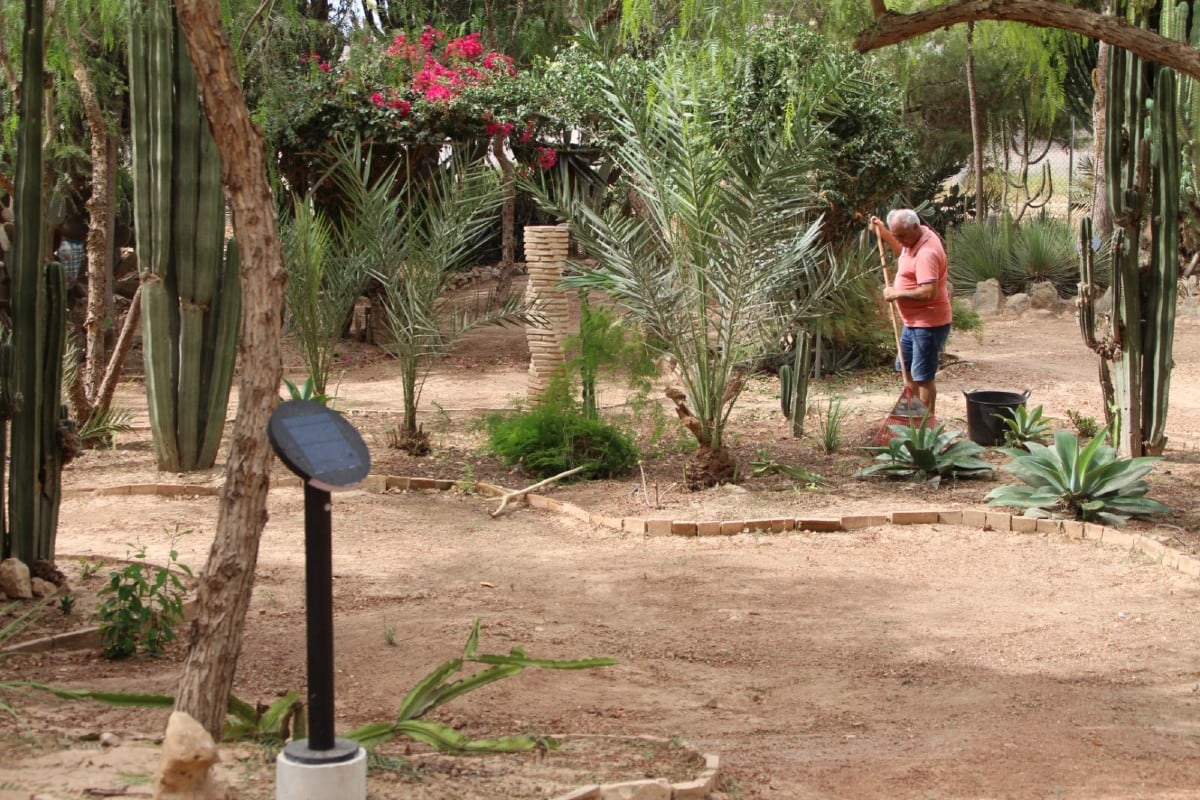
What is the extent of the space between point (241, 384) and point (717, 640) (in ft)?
7.77

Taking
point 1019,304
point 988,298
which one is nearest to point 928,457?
point 1019,304

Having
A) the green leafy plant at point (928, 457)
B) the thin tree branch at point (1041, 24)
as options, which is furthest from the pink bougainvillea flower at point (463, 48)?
the thin tree branch at point (1041, 24)

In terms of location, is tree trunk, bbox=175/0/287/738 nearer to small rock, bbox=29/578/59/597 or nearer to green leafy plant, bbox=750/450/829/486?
small rock, bbox=29/578/59/597

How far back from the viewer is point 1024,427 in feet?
26.7

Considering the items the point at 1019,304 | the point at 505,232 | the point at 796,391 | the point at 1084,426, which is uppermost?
the point at 505,232

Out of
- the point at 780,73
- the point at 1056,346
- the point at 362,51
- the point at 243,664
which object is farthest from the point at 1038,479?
the point at 362,51

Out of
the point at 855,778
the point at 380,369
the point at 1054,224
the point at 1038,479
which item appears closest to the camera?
the point at 855,778

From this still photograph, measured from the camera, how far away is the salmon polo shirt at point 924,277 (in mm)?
7975

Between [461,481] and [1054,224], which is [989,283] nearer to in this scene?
[1054,224]

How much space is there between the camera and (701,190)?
23.7 feet

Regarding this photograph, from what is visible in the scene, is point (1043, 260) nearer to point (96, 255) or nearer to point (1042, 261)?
point (1042, 261)

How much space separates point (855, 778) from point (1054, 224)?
49.9 ft

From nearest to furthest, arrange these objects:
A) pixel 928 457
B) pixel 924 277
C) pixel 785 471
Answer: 1. pixel 928 457
2. pixel 785 471
3. pixel 924 277

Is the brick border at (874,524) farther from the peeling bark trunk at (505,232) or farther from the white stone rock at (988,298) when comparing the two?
the white stone rock at (988,298)
